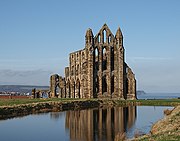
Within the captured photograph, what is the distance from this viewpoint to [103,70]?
80.3m

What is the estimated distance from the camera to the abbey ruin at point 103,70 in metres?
77.9

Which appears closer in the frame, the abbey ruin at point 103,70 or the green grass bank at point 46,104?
the green grass bank at point 46,104

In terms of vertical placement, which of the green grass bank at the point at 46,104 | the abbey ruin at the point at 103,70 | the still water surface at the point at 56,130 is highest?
the abbey ruin at the point at 103,70

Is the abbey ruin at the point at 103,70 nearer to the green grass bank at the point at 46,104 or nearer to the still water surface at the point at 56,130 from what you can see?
the green grass bank at the point at 46,104

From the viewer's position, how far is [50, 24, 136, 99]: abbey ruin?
77875 millimetres

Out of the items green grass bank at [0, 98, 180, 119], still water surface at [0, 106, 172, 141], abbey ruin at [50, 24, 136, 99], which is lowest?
still water surface at [0, 106, 172, 141]

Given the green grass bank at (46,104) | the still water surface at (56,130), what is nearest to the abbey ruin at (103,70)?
the green grass bank at (46,104)

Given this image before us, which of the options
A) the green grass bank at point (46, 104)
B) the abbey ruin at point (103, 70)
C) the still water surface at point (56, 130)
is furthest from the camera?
the abbey ruin at point (103, 70)

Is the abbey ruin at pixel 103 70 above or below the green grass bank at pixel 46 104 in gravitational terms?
above

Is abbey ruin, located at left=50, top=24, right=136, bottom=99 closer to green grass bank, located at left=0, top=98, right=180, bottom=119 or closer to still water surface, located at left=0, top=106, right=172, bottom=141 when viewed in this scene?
green grass bank, located at left=0, top=98, right=180, bottom=119

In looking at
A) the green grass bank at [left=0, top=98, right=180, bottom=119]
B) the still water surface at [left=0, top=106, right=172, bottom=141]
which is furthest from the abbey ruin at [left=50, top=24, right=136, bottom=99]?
the still water surface at [left=0, top=106, right=172, bottom=141]

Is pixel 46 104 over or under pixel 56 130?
over

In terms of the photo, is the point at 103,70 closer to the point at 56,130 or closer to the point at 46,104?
the point at 46,104

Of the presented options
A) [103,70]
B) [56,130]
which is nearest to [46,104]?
[56,130]
